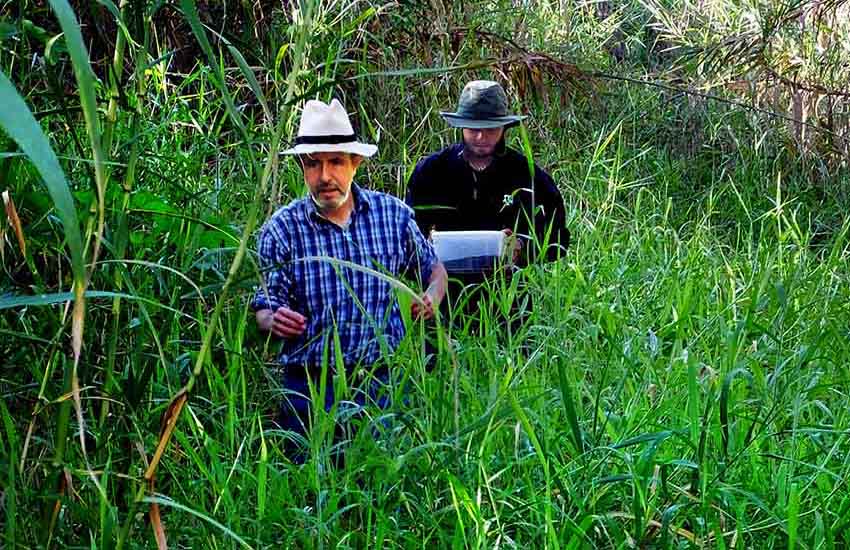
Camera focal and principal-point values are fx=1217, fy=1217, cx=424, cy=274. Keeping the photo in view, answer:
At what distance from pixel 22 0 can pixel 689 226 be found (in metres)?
5.96

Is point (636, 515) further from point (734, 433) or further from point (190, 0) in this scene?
point (190, 0)

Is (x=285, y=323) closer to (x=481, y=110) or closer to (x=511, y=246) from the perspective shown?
(x=511, y=246)

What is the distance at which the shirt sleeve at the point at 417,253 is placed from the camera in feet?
12.0

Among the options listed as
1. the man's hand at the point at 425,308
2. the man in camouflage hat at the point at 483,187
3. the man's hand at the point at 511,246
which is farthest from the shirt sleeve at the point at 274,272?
the man in camouflage hat at the point at 483,187

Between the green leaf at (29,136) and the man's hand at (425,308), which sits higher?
the green leaf at (29,136)

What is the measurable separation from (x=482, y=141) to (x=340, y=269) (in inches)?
69.7

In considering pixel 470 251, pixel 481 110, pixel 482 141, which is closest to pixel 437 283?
pixel 470 251

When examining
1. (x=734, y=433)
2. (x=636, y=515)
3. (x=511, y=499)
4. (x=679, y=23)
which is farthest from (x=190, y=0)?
(x=679, y=23)

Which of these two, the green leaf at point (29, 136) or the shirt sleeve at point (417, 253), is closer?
the green leaf at point (29, 136)

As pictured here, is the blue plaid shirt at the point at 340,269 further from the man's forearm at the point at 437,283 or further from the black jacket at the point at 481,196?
the black jacket at the point at 481,196

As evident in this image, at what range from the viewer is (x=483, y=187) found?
4805 millimetres

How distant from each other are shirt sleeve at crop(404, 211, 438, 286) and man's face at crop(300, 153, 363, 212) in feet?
0.71

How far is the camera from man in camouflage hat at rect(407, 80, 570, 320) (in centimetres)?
478

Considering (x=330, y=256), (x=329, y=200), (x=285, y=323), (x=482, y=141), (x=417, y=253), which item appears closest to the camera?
(x=285, y=323)
